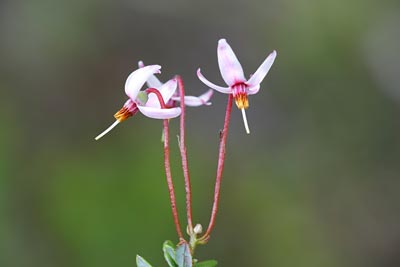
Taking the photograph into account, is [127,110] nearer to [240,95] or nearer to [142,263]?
[240,95]

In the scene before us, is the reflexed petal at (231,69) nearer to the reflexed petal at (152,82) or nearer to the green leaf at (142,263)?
the reflexed petal at (152,82)

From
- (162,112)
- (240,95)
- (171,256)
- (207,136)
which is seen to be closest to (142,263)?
(171,256)

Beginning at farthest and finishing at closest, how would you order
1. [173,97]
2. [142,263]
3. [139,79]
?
[173,97]
[139,79]
[142,263]

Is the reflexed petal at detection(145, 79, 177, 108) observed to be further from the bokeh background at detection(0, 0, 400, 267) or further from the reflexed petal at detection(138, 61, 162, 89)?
the bokeh background at detection(0, 0, 400, 267)

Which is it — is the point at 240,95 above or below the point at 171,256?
above

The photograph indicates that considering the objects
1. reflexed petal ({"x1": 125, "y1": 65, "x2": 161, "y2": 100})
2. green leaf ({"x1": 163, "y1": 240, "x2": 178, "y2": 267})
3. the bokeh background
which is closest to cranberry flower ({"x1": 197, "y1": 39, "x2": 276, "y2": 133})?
reflexed petal ({"x1": 125, "y1": 65, "x2": 161, "y2": 100})
